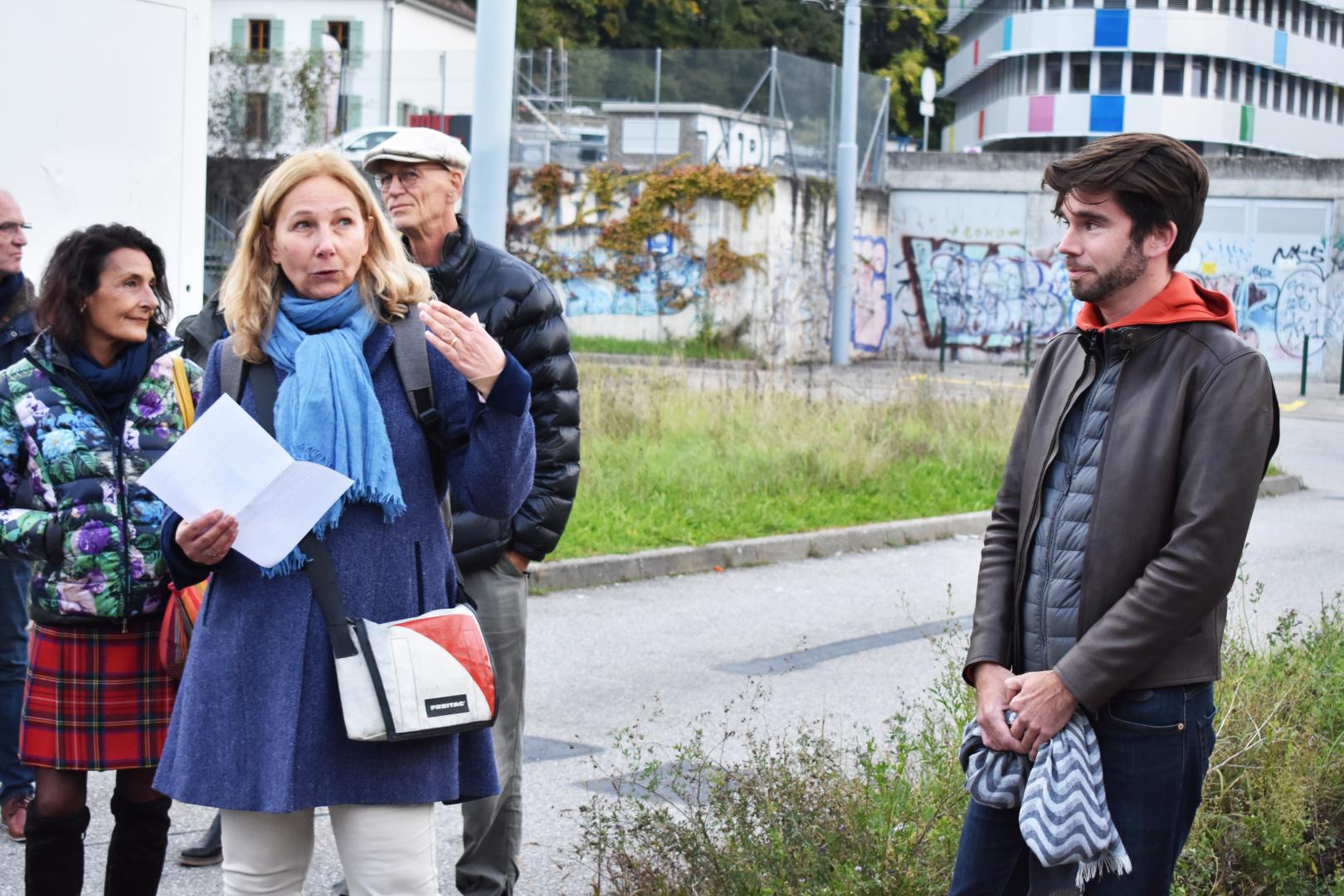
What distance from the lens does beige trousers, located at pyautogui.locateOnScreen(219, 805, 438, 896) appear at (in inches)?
122

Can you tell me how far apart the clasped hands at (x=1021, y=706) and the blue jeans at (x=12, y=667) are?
11.7ft

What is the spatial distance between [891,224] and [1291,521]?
2065 centimetres

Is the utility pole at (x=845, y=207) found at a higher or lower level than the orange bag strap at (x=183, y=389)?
higher

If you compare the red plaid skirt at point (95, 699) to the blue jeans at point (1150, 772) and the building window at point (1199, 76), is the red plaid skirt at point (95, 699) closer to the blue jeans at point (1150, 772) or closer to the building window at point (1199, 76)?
the blue jeans at point (1150, 772)

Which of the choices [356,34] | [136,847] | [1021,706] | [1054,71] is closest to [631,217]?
[136,847]

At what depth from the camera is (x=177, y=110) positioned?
28.9 ft

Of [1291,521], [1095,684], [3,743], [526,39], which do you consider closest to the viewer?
[1095,684]

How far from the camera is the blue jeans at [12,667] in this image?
17.7ft

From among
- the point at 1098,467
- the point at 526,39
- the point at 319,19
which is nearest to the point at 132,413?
the point at 1098,467

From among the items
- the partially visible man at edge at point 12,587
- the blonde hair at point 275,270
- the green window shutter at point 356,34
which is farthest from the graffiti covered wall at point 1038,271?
the blonde hair at point 275,270

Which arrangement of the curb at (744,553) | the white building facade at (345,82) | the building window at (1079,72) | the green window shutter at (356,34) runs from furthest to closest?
the building window at (1079,72) → the green window shutter at (356,34) → the white building facade at (345,82) → the curb at (744,553)

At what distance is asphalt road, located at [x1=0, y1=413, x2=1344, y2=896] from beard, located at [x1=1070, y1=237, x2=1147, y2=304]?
6.64ft

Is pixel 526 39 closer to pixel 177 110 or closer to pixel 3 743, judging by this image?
pixel 177 110

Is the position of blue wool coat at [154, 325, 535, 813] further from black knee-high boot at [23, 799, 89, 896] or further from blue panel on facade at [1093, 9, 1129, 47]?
blue panel on facade at [1093, 9, 1129, 47]
